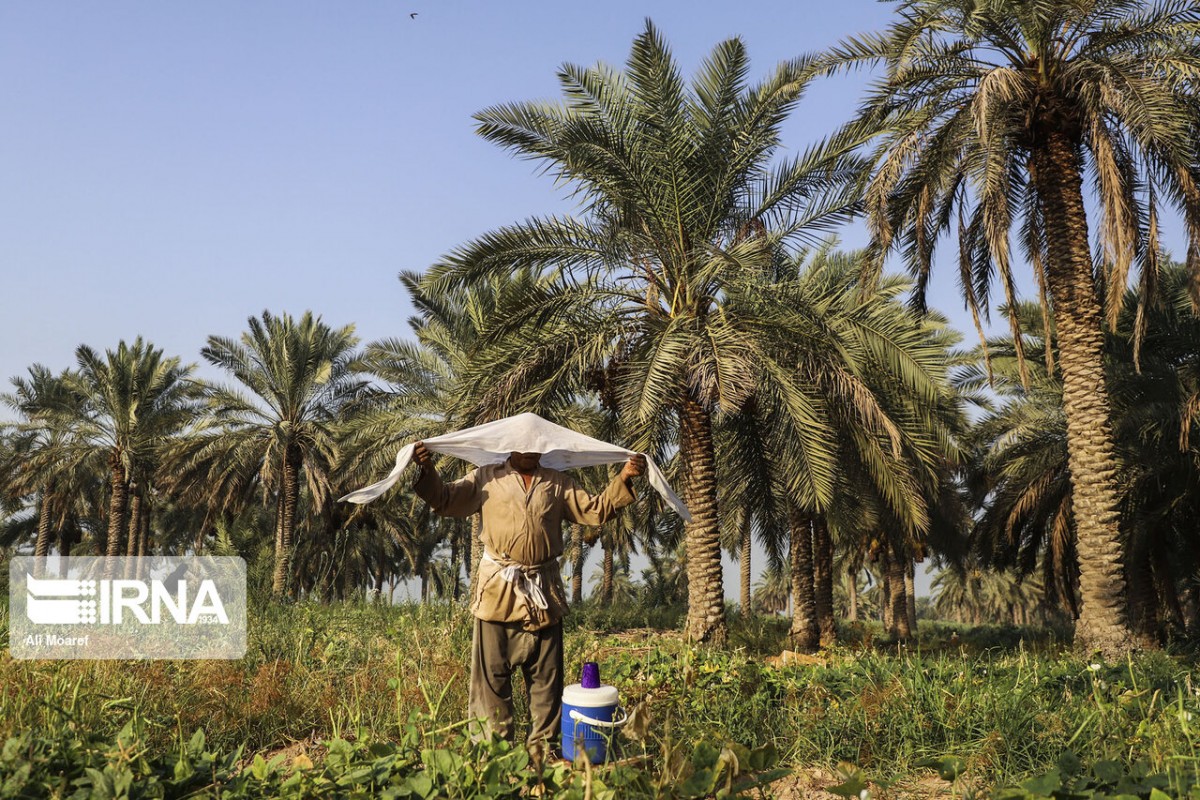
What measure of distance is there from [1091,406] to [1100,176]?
114 inches

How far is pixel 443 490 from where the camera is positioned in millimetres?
5402

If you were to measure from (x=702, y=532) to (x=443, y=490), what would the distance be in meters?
7.83

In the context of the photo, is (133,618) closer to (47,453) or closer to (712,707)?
(712,707)

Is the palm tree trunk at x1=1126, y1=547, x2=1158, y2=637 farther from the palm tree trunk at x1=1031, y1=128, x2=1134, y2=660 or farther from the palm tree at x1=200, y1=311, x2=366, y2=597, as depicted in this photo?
the palm tree at x1=200, y1=311, x2=366, y2=597

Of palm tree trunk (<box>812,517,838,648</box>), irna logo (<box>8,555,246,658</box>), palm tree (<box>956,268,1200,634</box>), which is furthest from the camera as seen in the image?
palm tree trunk (<box>812,517,838,648</box>)

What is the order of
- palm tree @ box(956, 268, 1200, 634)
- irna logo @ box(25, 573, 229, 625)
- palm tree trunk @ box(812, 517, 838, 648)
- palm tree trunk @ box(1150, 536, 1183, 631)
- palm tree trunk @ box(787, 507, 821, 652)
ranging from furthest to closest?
1. palm tree trunk @ box(1150, 536, 1183, 631)
2. palm tree trunk @ box(812, 517, 838, 648)
3. palm tree trunk @ box(787, 507, 821, 652)
4. palm tree @ box(956, 268, 1200, 634)
5. irna logo @ box(25, 573, 229, 625)

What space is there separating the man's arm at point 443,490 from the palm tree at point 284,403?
759 inches

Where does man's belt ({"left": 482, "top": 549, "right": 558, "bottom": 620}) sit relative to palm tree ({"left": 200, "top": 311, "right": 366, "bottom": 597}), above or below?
below

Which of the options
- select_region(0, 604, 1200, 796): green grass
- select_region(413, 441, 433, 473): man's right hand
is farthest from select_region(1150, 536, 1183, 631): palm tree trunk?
select_region(413, 441, 433, 473): man's right hand

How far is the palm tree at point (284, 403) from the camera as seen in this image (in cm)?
2425

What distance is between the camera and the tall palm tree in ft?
89.1

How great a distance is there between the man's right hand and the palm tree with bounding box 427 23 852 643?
6.54 m

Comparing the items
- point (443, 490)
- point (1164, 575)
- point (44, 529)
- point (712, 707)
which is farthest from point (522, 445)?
point (44, 529)

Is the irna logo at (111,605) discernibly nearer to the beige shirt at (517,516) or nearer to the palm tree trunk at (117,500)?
the beige shirt at (517,516)
